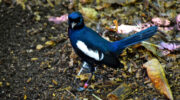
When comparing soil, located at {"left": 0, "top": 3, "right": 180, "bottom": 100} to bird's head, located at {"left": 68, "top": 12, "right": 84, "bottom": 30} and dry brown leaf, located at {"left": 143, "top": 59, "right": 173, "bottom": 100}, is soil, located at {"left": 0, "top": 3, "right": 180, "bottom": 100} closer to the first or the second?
dry brown leaf, located at {"left": 143, "top": 59, "right": 173, "bottom": 100}

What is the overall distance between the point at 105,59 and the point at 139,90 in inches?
20.6

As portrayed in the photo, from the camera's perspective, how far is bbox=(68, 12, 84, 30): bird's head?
274cm

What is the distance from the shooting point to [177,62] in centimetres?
299

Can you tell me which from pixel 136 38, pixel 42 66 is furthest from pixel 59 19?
pixel 136 38

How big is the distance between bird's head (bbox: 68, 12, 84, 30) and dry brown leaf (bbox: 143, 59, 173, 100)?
0.88 m

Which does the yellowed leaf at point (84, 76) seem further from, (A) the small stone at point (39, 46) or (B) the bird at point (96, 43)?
(A) the small stone at point (39, 46)

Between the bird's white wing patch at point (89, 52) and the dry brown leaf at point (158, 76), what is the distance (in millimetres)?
577

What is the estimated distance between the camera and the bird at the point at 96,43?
2.72m

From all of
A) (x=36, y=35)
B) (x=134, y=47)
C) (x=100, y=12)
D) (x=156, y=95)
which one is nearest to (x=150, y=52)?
(x=134, y=47)

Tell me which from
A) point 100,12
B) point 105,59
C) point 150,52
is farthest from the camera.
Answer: point 100,12

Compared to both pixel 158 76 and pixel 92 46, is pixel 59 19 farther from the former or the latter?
pixel 158 76

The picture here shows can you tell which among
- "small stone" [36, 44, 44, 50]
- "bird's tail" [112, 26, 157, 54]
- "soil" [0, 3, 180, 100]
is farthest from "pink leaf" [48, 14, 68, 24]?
"bird's tail" [112, 26, 157, 54]

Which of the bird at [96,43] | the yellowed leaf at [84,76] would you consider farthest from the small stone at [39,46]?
the bird at [96,43]

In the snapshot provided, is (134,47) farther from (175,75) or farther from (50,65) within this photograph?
(50,65)
